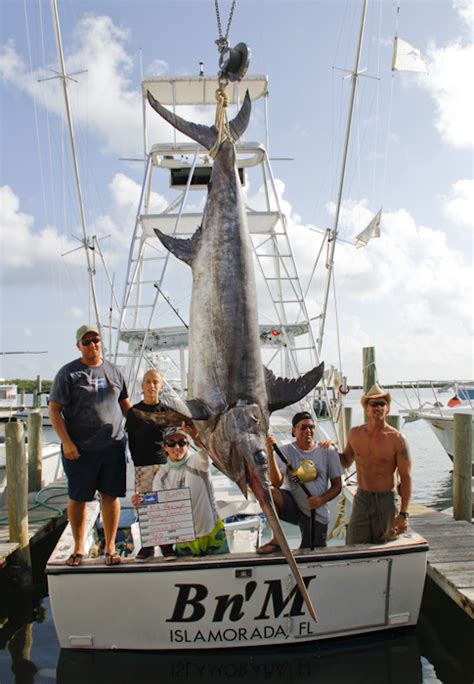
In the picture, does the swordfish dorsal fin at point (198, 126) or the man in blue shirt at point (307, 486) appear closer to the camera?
the swordfish dorsal fin at point (198, 126)

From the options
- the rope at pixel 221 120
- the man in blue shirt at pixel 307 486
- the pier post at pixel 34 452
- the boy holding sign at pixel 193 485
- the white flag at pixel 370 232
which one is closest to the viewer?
the rope at pixel 221 120

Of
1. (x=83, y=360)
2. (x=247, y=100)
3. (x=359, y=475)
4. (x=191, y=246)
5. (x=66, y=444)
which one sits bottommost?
(x=359, y=475)

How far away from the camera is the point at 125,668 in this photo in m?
3.42

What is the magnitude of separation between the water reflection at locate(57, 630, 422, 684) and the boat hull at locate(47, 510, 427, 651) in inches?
5.3

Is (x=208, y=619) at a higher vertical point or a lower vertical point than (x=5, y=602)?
higher

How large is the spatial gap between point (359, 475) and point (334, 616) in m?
0.84

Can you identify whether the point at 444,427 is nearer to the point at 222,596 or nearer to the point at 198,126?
the point at 222,596

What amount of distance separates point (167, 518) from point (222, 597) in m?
0.56

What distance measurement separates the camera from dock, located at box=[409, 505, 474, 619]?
12.4ft

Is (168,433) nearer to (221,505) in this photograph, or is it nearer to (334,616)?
(334,616)

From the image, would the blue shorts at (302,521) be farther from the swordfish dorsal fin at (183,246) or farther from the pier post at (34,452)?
the pier post at (34,452)

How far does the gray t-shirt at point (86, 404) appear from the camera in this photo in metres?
3.27

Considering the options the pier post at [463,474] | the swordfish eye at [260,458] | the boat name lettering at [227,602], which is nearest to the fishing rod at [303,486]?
the boat name lettering at [227,602]

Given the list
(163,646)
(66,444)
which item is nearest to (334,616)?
(163,646)
